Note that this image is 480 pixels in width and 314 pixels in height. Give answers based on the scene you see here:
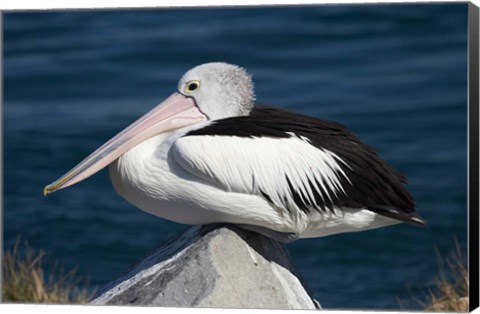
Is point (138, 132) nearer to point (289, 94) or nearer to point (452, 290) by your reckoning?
point (452, 290)

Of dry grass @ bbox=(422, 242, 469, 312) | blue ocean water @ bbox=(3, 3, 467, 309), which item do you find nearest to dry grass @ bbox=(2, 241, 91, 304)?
blue ocean water @ bbox=(3, 3, 467, 309)

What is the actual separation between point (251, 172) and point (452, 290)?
166cm

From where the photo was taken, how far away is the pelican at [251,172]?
6.54 m

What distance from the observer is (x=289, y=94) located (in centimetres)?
950

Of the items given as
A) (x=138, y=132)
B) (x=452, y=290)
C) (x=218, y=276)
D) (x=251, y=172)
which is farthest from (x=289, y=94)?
(x=218, y=276)

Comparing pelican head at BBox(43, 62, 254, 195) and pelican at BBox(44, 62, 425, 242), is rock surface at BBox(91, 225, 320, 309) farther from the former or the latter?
pelican head at BBox(43, 62, 254, 195)

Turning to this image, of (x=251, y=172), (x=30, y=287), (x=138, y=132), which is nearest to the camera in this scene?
(x=251, y=172)

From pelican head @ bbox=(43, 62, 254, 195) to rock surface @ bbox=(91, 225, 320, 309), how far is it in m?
0.62

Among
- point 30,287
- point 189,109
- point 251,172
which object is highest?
point 189,109

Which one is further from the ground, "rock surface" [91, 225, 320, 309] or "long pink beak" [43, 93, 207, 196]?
"long pink beak" [43, 93, 207, 196]

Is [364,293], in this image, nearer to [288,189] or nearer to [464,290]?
[464,290]

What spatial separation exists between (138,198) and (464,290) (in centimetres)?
212

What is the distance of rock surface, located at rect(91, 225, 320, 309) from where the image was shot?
662 centimetres

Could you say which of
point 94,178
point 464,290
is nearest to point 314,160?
point 464,290
